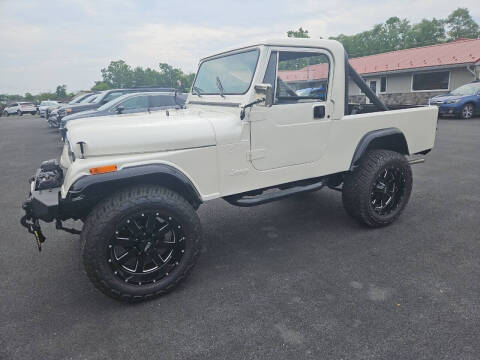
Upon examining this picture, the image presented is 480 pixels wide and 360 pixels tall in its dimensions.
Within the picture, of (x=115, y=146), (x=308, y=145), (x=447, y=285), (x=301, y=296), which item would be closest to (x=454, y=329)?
(x=447, y=285)

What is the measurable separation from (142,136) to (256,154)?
1.04 m

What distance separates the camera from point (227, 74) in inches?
139

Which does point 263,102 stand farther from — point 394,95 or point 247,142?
point 394,95

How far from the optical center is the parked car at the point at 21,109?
3684 cm

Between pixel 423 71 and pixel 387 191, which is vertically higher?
pixel 423 71

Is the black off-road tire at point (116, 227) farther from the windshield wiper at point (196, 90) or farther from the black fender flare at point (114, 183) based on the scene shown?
the windshield wiper at point (196, 90)

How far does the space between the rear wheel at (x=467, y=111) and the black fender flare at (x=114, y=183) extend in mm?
15662

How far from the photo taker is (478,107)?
14.6 m

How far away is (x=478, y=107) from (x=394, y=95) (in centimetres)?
858

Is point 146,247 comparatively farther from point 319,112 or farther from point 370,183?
point 370,183

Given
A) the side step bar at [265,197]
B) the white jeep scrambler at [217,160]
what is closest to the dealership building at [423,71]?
the white jeep scrambler at [217,160]

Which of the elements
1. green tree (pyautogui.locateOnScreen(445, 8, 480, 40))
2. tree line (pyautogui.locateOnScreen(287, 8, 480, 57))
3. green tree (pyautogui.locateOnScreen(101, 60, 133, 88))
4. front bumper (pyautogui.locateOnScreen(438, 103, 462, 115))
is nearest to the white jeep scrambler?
front bumper (pyautogui.locateOnScreen(438, 103, 462, 115))

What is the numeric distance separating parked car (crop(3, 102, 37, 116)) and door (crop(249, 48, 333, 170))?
137 feet

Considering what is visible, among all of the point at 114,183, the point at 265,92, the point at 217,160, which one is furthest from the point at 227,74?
the point at 114,183
